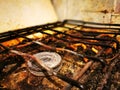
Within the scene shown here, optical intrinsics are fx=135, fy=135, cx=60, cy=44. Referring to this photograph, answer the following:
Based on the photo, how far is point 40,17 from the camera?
256 centimetres

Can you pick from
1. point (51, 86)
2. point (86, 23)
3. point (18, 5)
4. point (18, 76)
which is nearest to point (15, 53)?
point (18, 76)

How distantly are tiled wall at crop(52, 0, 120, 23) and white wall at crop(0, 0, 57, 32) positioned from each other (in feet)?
0.71

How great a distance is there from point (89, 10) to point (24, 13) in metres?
1.19

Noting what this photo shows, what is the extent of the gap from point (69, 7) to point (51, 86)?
196cm

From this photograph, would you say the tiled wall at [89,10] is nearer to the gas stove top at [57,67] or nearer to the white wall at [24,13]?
the white wall at [24,13]

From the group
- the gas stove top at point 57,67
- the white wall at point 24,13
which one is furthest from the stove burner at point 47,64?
the white wall at point 24,13

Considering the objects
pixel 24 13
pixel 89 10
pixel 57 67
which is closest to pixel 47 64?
pixel 57 67

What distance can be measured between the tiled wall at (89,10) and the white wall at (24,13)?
0.71 ft

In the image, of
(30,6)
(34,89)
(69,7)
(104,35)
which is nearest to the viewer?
(34,89)

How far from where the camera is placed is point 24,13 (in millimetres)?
2318

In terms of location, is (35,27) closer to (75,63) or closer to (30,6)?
(30,6)

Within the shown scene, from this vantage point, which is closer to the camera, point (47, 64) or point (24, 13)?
point (47, 64)

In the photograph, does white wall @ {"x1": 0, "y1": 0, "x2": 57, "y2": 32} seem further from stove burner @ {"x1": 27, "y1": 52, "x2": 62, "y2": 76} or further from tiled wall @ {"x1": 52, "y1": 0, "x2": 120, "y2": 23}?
stove burner @ {"x1": 27, "y1": 52, "x2": 62, "y2": 76}

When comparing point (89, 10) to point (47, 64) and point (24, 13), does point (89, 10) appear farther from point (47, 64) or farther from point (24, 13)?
point (47, 64)
